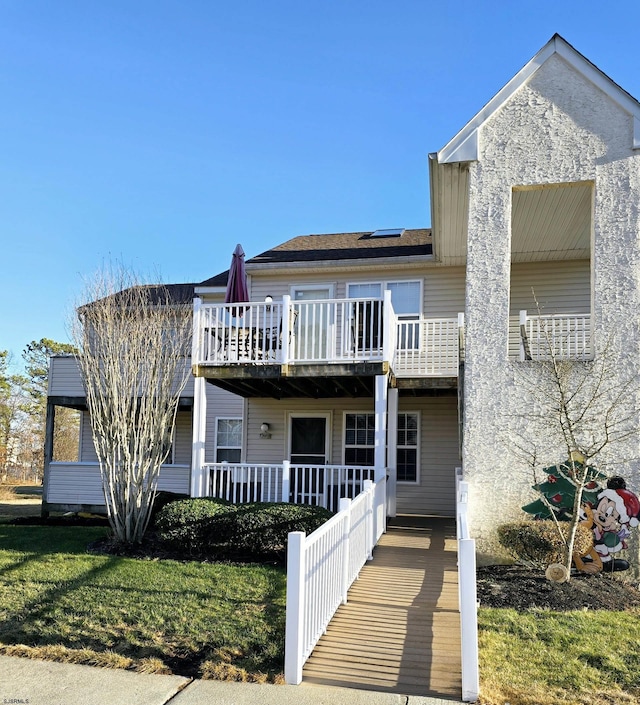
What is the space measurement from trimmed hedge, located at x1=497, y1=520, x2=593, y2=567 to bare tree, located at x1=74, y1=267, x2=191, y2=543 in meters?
5.99

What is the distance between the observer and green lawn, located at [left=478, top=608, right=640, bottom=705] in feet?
14.5

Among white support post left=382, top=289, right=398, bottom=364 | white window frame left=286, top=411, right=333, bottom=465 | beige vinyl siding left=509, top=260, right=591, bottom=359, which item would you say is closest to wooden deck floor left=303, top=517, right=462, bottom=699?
white support post left=382, top=289, right=398, bottom=364

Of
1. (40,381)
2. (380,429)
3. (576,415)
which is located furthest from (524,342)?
(40,381)

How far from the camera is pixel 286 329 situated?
35.8ft

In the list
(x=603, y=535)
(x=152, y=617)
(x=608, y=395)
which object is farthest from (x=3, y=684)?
(x=608, y=395)

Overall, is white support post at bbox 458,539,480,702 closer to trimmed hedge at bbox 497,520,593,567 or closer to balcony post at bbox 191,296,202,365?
trimmed hedge at bbox 497,520,593,567

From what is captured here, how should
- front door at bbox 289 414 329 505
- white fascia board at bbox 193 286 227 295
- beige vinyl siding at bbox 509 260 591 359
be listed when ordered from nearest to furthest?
beige vinyl siding at bbox 509 260 591 359 → front door at bbox 289 414 329 505 → white fascia board at bbox 193 286 227 295

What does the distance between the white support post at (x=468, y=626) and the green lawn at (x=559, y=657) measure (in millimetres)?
134

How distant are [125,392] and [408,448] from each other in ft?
21.9

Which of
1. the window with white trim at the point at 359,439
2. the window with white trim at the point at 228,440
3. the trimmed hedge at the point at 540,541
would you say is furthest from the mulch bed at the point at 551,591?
the window with white trim at the point at 228,440

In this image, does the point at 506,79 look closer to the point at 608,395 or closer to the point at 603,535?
the point at 608,395

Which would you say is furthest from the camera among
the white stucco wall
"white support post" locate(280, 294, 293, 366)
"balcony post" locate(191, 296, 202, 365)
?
"balcony post" locate(191, 296, 202, 365)

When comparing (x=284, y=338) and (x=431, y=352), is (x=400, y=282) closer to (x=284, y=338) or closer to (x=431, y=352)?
(x=431, y=352)

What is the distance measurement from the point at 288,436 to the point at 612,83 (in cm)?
985
